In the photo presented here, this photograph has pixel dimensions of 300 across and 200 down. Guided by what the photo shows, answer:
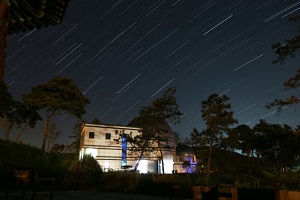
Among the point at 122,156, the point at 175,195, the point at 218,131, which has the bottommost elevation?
the point at 175,195

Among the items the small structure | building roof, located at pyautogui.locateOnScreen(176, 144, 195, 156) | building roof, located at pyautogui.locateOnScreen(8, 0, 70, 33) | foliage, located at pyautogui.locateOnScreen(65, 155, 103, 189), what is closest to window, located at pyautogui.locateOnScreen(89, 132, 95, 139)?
the small structure

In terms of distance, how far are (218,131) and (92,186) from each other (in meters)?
16.6

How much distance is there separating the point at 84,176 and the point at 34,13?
46.3 ft

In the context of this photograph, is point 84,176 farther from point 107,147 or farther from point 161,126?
point 161,126

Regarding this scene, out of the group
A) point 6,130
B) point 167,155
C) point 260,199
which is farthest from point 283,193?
point 6,130

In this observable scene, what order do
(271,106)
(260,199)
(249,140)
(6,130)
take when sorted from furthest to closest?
(6,130)
(249,140)
(271,106)
(260,199)

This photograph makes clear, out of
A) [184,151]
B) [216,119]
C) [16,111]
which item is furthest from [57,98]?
[184,151]

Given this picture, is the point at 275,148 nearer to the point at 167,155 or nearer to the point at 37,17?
the point at 167,155

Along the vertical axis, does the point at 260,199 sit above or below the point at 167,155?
below

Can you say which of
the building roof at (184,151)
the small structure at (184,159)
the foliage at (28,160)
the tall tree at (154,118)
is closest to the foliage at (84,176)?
the foliage at (28,160)

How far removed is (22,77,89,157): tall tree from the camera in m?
27.9

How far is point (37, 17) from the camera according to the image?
3.23m

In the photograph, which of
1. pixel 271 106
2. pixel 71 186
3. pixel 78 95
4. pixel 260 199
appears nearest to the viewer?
pixel 260 199

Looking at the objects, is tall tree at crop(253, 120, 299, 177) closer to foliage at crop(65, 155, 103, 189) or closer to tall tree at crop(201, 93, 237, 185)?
tall tree at crop(201, 93, 237, 185)
